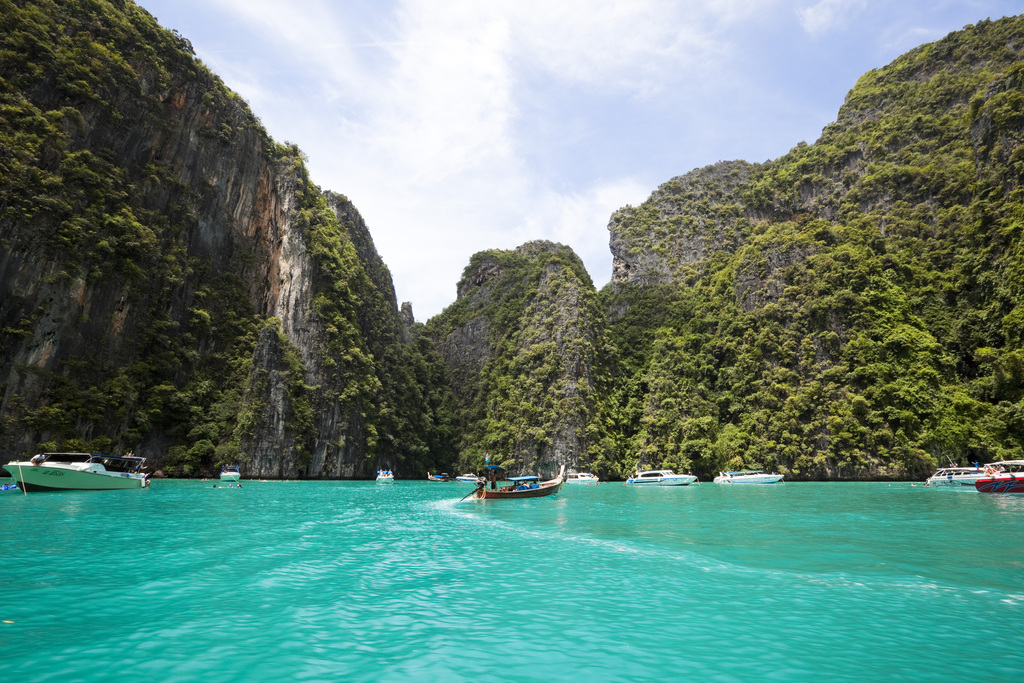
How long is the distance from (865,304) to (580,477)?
49.1 meters

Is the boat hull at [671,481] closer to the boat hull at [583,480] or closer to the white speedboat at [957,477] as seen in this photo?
the boat hull at [583,480]

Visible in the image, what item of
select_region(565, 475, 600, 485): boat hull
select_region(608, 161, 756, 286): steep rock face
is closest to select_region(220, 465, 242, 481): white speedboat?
select_region(565, 475, 600, 485): boat hull

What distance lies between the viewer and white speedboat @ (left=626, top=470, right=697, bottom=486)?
69.8 metres

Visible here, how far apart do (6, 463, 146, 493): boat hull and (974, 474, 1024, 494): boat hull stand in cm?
6897

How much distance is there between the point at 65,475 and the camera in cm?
3828

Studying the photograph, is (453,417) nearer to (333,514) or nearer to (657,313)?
(657,313)

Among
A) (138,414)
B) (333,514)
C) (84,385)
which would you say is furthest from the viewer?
(138,414)

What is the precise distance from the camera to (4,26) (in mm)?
56375

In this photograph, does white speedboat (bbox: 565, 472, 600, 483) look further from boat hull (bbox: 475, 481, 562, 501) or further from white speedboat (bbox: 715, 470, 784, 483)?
boat hull (bbox: 475, 481, 562, 501)

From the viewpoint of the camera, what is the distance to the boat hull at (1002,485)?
3981cm

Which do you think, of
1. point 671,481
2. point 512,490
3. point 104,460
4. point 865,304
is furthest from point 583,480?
point 104,460

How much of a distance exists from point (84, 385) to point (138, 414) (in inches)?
256

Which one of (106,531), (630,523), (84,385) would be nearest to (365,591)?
(106,531)

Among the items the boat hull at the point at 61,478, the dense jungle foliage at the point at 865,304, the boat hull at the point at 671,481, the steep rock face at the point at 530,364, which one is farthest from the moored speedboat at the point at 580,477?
the boat hull at the point at 61,478
